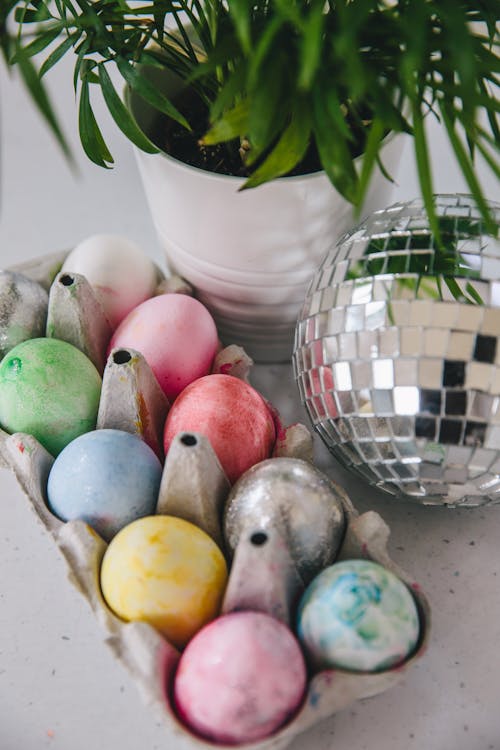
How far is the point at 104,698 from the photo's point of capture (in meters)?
0.53

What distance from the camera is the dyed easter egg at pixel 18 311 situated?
0.62m

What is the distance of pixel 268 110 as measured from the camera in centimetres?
42

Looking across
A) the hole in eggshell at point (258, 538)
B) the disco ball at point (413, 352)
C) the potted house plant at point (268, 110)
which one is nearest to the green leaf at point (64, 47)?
the potted house plant at point (268, 110)

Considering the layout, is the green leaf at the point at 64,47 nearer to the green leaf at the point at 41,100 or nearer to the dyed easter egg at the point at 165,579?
the green leaf at the point at 41,100

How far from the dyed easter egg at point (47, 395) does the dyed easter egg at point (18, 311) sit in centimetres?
4

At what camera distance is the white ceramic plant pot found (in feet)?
1.86

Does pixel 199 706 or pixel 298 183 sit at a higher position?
pixel 298 183

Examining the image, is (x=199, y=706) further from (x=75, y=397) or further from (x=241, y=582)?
(x=75, y=397)

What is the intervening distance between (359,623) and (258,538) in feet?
0.25

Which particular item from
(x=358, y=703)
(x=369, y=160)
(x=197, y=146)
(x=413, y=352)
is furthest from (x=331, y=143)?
(x=358, y=703)

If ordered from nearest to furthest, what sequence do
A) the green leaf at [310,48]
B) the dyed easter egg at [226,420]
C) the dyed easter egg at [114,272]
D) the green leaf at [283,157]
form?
the green leaf at [310,48]
the green leaf at [283,157]
the dyed easter egg at [226,420]
the dyed easter egg at [114,272]

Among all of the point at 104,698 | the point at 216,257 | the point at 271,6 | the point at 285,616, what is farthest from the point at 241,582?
the point at 271,6

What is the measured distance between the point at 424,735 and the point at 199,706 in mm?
172

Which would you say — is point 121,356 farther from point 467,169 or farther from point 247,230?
point 467,169
